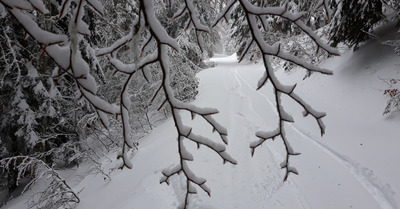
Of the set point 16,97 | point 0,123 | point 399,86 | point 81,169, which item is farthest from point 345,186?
point 0,123

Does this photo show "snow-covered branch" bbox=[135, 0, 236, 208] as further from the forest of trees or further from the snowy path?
the snowy path

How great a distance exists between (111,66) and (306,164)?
5789 millimetres

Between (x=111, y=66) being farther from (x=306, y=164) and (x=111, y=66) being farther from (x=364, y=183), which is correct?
(x=364, y=183)

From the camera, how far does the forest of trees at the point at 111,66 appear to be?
0.93m

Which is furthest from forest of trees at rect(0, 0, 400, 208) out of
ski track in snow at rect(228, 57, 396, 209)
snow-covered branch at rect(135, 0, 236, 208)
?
ski track in snow at rect(228, 57, 396, 209)

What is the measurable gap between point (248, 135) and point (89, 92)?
6.24 metres

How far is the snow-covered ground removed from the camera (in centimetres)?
420

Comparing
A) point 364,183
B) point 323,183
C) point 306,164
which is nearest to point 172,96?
point 323,183

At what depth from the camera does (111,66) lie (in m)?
6.93

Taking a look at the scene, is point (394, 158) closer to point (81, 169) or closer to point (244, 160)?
point (244, 160)

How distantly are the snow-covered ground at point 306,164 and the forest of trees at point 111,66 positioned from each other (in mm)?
535

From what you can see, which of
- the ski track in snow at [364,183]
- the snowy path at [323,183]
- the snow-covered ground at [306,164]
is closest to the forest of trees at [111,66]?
the snow-covered ground at [306,164]

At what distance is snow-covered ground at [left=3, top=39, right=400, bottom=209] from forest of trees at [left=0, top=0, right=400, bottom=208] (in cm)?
53

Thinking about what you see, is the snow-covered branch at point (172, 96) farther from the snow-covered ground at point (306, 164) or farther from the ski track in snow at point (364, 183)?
the ski track in snow at point (364, 183)
